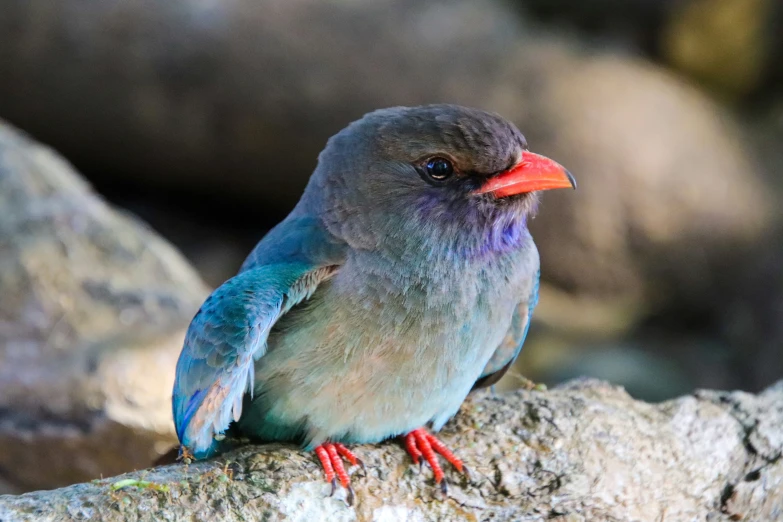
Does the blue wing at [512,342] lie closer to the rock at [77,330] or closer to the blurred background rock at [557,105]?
the rock at [77,330]

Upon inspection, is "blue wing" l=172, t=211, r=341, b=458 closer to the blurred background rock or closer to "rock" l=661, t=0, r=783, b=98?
the blurred background rock

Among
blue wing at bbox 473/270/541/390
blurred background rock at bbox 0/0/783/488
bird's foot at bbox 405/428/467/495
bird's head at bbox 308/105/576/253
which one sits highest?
blurred background rock at bbox 0/0/783/488

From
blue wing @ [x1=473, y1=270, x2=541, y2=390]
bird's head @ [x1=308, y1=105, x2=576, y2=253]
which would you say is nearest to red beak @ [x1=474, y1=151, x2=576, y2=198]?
bird's head @ [x1=308, y1=105, x2=576, y2=253]

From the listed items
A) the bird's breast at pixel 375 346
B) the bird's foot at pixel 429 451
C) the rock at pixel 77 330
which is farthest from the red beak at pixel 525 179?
the rock at pixel 77 330

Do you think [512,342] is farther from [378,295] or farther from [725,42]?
[725,42]

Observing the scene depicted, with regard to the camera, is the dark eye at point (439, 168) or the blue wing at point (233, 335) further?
the dark eye at point (439, 168)

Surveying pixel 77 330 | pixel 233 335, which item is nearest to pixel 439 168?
pixel 233 335
